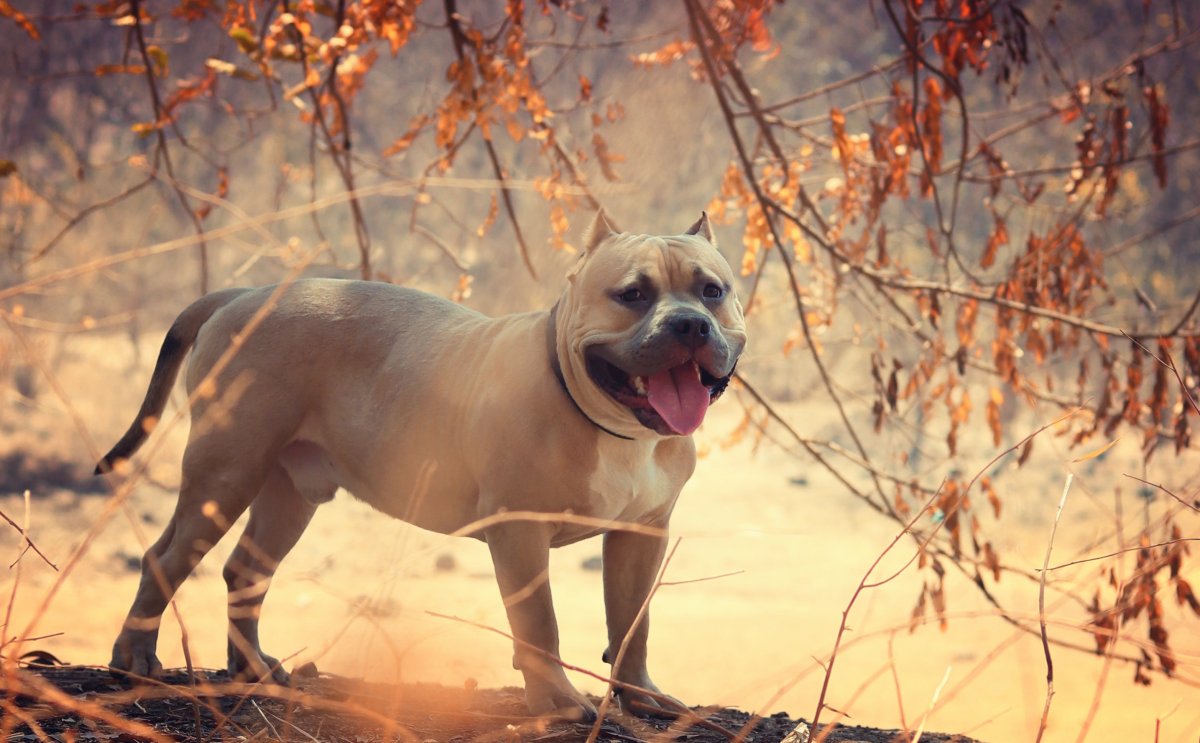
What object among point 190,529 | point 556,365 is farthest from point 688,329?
point 190,529

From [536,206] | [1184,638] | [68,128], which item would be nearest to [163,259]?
[68,128]

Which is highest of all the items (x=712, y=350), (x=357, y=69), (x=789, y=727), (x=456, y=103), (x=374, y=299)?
(x=357, y=69)

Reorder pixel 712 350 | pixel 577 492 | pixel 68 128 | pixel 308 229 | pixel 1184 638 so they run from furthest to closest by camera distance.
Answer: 1. pixel 308 229
2. pixel 68 128
3. pixel 1184 638
4. pixel 577 492
5. pixel 712 350

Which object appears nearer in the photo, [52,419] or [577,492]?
[577,492]

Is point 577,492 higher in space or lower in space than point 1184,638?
lower

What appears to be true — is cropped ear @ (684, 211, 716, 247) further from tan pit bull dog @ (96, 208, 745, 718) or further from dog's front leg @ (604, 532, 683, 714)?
dog's front leg @ (604, 532, 683, 714)

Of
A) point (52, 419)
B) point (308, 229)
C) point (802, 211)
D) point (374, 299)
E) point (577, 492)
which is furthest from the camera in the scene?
point (308, 229)

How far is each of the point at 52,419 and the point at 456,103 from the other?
8.58m

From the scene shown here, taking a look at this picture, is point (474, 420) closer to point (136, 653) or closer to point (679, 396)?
point (679, 396)

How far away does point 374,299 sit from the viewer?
128 inches

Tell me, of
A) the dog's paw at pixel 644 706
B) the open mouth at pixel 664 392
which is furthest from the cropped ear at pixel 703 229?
the dog's paw at pixel 644 706

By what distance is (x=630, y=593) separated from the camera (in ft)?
9.71

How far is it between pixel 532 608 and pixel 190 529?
980mm

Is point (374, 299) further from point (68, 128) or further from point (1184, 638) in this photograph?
point (68, 128)
